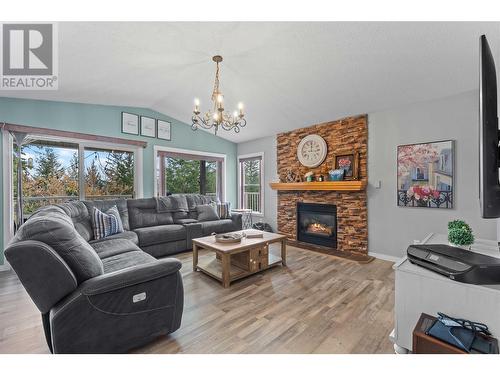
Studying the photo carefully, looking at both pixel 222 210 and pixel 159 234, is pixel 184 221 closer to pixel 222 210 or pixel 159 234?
pixel 159 234

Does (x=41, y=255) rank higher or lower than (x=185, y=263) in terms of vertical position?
higher

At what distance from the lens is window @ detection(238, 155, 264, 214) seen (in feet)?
18.0

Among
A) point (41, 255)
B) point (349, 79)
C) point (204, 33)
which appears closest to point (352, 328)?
point (41, 255)

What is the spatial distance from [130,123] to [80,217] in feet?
6.44

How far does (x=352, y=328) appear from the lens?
1782 millimetres

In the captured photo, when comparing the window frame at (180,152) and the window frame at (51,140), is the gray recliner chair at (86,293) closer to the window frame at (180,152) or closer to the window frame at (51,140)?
the window frame at (51,140)

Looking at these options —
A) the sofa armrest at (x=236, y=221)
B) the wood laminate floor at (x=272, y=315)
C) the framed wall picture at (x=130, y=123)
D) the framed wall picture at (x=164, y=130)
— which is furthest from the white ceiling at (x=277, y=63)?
the wood laminate floor at (x=272, y=315)

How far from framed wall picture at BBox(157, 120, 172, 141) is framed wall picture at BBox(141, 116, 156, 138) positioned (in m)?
0.10

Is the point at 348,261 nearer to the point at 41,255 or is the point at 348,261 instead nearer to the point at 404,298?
the point at 404,298

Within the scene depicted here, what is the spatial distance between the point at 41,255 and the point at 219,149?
4.58 m

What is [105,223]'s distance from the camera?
3.16 m

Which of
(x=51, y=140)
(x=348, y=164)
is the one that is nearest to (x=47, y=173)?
(x=51, y=140)

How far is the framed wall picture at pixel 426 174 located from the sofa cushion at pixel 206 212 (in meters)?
3.20

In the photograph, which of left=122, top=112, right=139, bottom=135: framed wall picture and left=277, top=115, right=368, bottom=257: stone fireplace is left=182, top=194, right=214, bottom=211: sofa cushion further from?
left=277, top=115, right=368, bottom=257: stone fireplace
